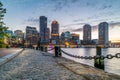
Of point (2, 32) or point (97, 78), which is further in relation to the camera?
point (2, 32)

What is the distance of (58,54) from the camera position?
781 inches

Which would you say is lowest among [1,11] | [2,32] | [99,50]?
[99,50]

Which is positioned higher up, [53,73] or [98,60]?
[98,60]

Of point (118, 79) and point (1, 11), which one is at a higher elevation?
point (1, 11)

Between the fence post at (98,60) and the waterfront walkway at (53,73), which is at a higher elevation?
the fence post at (98,60)

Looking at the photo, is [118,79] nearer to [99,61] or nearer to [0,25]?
[99,61]

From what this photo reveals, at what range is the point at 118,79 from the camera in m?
6.26

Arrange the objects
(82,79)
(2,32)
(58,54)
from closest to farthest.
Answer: (82,79), (58,54), (2,32)

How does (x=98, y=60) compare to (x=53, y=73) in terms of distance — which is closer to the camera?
(x=53, y=73)

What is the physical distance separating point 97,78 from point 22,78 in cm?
265

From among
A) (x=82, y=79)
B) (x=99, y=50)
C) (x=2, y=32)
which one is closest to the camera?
(x=82, y=79)

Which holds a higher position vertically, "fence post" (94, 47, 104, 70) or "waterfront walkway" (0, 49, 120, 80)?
"fence post" (94, 47, 104, 70)

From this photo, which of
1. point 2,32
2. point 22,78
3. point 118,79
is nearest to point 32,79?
point 22,78

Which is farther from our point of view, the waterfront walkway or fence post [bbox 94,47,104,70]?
fence post [bbox 94,47,104,70]
